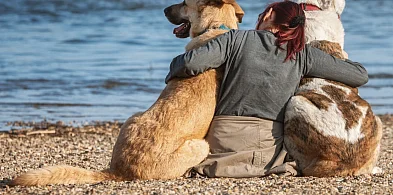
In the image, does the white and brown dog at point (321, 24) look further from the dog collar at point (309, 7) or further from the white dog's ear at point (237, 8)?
the white dog's ear at point (237, 8)

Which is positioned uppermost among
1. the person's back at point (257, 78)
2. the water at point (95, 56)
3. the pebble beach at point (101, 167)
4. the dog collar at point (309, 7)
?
the dog collar at point (309, 7)

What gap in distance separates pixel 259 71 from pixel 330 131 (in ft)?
2.41

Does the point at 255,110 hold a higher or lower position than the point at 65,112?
higher

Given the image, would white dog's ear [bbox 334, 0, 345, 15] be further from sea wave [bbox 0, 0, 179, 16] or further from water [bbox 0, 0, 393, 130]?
sea wave [bbox 0, 0, 179, 16]

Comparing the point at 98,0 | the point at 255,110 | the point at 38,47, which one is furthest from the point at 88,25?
the point at 255,110

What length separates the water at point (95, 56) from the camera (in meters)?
12.3

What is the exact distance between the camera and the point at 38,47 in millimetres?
18703

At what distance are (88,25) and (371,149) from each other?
1891cm

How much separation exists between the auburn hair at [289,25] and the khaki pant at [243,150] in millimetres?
627

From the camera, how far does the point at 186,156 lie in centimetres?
602

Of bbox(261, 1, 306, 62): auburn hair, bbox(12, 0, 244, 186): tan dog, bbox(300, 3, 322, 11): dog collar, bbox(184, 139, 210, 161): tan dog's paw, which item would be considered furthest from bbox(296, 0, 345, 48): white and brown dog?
bbox(184, 139, 210, 161): tan dog's paw

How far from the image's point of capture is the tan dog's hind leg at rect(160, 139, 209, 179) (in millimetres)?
5969

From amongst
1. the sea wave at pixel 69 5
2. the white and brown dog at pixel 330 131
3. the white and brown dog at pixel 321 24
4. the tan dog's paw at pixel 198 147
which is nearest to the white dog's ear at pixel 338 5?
the white and brown dog at pixel 321 24

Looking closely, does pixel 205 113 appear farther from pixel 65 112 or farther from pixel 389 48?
pixel 389 48
